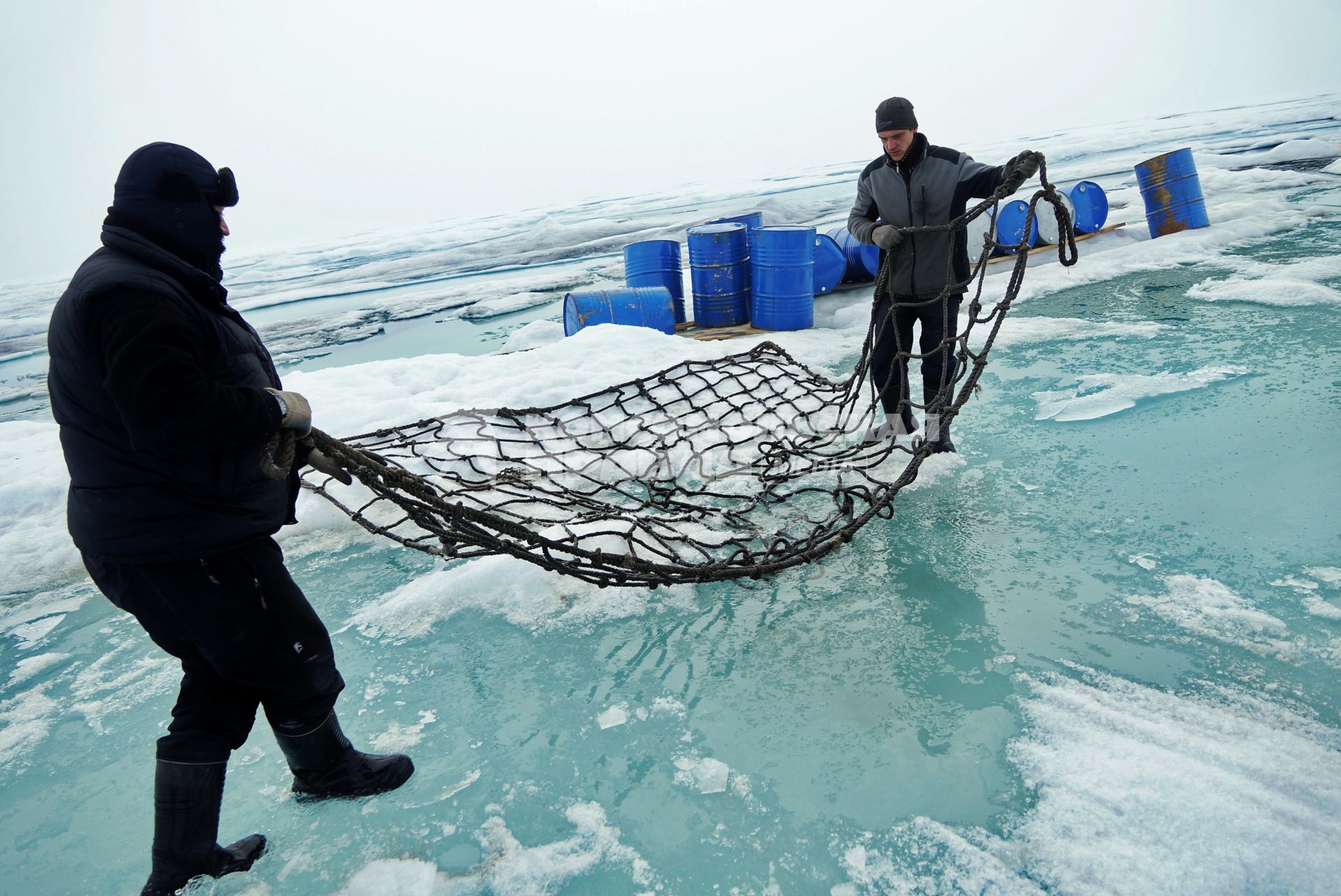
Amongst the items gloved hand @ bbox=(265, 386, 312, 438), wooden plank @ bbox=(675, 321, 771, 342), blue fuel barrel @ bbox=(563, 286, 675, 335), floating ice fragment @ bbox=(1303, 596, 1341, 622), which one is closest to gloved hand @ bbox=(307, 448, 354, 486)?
gloved hand @ bbox=(265, 386, 312, 438)

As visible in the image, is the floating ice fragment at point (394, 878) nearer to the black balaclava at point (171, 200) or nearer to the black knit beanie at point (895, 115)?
the black balaclava at point (171, 200)

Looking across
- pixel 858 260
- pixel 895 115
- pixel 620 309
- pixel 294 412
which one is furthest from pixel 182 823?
pixel 858 260

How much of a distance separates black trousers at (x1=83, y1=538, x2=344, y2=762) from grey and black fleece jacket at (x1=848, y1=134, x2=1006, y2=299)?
279cm

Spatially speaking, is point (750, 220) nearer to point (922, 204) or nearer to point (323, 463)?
point (922, 204)

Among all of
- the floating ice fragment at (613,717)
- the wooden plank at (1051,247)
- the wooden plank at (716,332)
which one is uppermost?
the wooden plank at (1051,247)

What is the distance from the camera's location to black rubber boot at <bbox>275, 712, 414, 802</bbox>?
1877 millimetres

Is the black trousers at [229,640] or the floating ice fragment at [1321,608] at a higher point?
the black trousers at [229,640]

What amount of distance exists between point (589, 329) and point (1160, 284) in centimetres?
530

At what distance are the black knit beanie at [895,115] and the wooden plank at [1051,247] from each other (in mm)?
5250

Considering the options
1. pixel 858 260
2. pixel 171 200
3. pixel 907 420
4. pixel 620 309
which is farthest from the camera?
pixel 858 260

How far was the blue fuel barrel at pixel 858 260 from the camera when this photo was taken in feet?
25.4

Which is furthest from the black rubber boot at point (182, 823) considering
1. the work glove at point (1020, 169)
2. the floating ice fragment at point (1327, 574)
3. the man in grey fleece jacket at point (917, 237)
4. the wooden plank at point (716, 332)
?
the wooden plank at point (716, 332)

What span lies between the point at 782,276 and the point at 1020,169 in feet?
13.0

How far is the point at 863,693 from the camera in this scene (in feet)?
7.19
